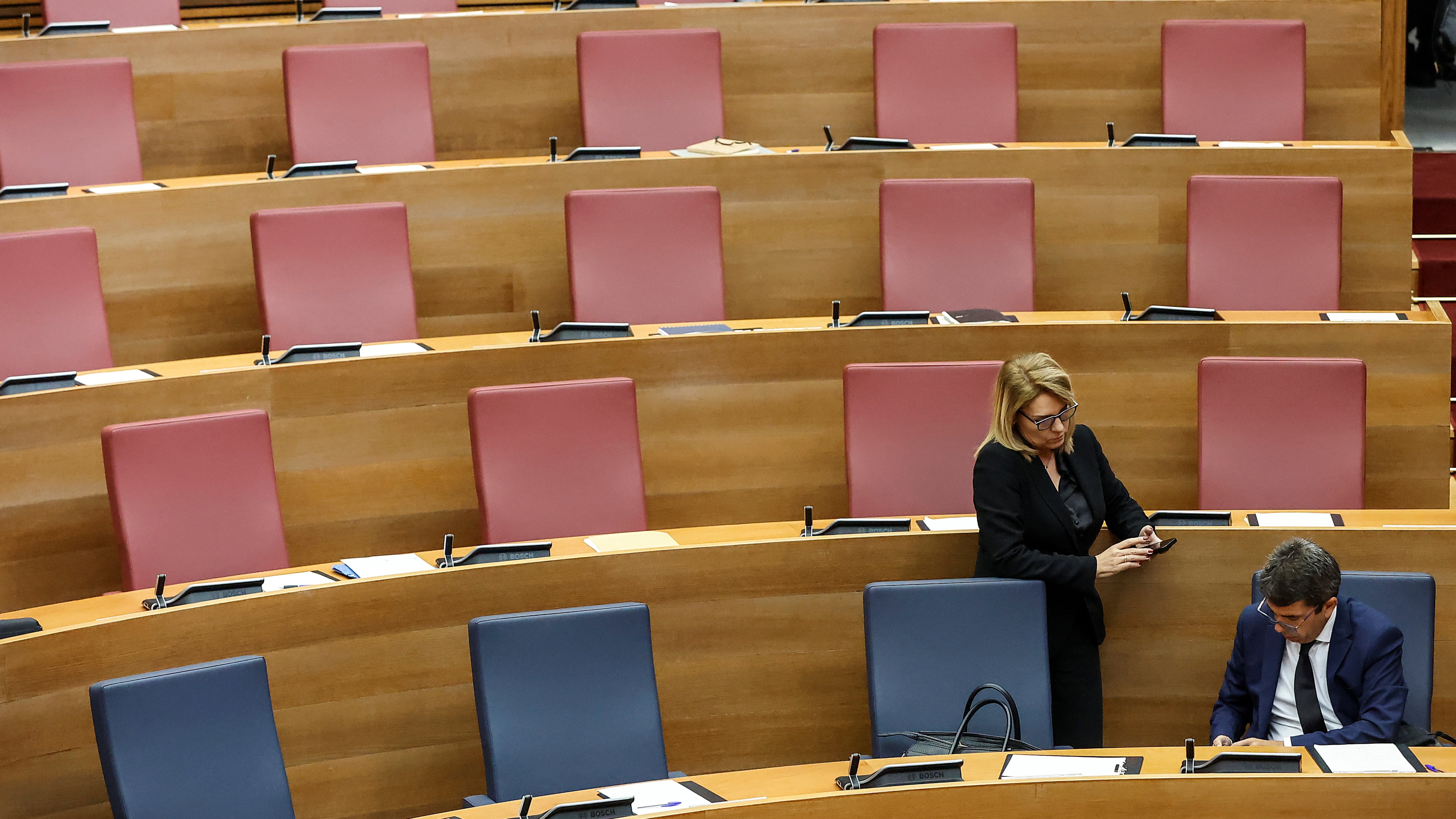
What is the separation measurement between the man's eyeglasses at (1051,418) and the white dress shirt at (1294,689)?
343 millimetres

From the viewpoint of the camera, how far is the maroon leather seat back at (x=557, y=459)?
2221 millimetres

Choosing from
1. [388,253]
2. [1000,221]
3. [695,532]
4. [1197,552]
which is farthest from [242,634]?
[1000,221]

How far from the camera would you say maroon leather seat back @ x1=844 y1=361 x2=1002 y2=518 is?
226cm

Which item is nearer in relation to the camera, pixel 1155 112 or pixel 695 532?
pixel 695 532

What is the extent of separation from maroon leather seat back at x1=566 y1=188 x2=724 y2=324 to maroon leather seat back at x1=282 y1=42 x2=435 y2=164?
1.56ft

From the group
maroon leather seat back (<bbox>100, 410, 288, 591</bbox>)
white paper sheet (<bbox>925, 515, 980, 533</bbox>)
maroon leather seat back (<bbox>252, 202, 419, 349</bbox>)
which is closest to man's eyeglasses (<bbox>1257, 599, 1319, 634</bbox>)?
white paper sheet (<bbox>925, 515, 980, 533</bbox>)

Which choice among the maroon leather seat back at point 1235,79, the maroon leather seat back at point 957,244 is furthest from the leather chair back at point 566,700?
the maroon leather seat back at point 1235,79

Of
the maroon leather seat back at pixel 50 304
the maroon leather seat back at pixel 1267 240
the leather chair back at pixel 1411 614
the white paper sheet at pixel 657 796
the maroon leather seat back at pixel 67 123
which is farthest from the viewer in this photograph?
the maroon leather seat back at pixel 67 123

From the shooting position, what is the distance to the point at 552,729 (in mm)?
1833

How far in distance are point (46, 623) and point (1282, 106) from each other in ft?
7.49

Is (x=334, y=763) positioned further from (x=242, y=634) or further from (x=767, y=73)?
(x=767, y=73)

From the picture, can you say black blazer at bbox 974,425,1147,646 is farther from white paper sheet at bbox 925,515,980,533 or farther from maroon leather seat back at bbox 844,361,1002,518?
maroon leather seat back at bbox 844,361,1002,518

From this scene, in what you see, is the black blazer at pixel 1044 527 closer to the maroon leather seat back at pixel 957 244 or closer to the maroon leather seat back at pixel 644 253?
the maroon leather seat back at pixel 957 244

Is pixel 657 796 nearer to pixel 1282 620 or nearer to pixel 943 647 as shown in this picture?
pixel 943 647
